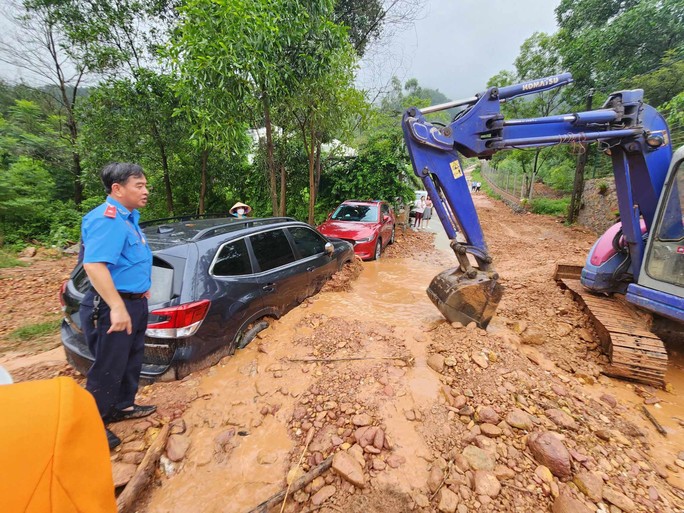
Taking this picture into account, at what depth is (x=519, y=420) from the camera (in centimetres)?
213

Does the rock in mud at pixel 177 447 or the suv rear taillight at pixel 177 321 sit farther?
the suv rear taillight at pixel 177 321

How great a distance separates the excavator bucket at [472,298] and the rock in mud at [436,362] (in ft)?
2.62

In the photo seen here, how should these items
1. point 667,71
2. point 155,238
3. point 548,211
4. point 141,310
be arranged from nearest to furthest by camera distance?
point 141,310 < point 155,238 < point 667,71 < point 548,211

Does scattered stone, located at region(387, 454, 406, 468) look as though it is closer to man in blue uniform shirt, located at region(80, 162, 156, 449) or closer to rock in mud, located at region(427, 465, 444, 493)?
rock in mud, located at region(427, 465, 444, 493)

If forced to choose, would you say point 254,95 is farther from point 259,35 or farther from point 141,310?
point 141,310

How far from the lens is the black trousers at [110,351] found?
196 centimetres

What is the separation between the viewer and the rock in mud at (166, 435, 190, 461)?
1.95 m

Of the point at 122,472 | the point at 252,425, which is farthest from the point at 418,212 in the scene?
the point at 122,472

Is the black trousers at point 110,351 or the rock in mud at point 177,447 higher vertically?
the black trousers at point 110,351

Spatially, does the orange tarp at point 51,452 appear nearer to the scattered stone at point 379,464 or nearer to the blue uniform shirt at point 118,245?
the blue uniform shirt at point 118,245

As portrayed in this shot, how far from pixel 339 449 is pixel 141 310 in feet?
5.66

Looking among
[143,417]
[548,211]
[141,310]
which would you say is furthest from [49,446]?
[548,211]

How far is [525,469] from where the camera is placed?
5.97 ft

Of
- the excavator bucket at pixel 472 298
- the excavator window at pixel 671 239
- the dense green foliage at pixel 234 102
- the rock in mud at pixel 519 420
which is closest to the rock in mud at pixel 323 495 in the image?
the rock in mud at pixel 519 420
